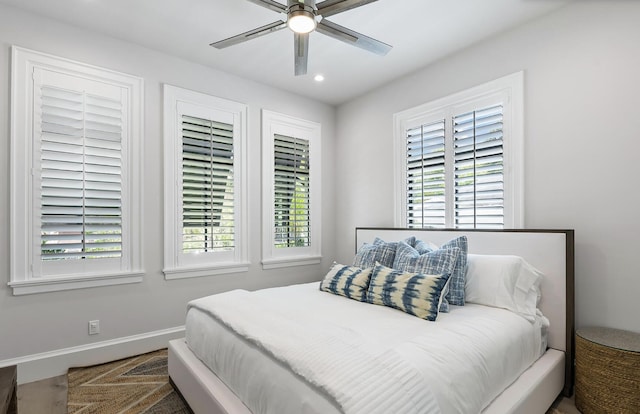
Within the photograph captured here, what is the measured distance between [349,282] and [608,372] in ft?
5.27

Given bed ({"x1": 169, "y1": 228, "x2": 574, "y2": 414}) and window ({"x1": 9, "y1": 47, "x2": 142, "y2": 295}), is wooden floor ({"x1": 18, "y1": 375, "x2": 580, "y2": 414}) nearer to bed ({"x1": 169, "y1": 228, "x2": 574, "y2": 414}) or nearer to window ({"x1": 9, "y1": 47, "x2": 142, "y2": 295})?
bed ({"x1": 169, "y1": 228, "x2": 574, "y2": 414})

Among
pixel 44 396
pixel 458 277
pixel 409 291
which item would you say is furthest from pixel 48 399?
pixel 458 277

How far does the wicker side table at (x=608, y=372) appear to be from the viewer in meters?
1.79

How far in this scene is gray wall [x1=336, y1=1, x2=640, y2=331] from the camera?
2189 mm

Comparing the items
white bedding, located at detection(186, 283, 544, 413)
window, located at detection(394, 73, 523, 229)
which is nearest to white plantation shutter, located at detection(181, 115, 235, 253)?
white bedding, located at detection(186, 283, 544, 413)

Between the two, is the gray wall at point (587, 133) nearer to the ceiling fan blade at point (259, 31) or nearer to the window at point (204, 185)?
the ceiling fan blade at point (259, 31)

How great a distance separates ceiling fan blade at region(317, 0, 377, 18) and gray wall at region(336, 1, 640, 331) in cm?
163

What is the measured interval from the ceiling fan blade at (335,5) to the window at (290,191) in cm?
196

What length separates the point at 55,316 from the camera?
264cm

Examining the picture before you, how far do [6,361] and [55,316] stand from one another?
0.39 meters

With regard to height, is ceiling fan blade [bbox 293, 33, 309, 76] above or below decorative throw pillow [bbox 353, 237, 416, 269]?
above

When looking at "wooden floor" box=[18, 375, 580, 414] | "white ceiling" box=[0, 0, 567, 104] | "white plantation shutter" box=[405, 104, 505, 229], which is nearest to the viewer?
"wooden floor" box=[18, 375, 580, 414]

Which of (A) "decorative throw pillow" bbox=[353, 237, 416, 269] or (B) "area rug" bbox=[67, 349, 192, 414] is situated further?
(A) "decorative throw pillow" bbox=[353, 237, 416, 269]

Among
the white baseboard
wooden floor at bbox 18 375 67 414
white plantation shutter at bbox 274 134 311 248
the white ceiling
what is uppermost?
the white ceiling
